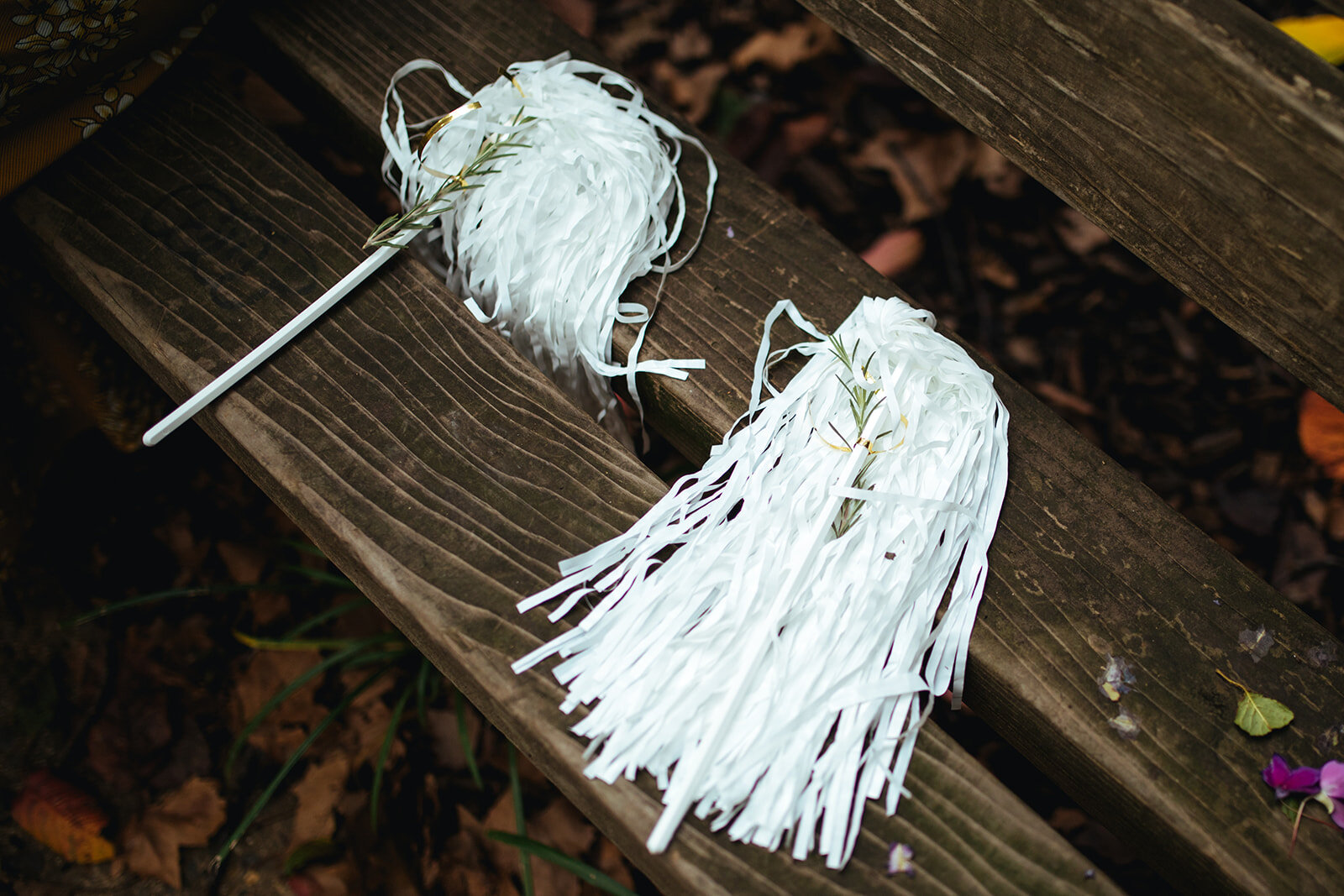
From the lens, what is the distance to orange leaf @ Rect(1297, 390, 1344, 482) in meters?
1.86

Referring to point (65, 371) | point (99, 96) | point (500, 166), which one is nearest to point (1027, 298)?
point (500, 166)

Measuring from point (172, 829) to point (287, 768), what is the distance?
0.27m

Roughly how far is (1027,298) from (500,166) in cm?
155

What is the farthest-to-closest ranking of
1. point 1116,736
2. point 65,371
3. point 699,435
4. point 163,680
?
point 163,680 → point 65,371 → point 699,435 → point 1116,736

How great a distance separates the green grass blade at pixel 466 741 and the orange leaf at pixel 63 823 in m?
0.65

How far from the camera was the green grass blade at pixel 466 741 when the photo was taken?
1.51 metres


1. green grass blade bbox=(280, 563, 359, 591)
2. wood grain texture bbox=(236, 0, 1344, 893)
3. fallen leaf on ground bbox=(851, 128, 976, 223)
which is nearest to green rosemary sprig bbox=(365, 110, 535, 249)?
wood grain texture bbox=(236, 0, 1344, 893)

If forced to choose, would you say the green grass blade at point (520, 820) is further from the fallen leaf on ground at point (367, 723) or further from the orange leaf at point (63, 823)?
the orange leaf at point (63, 823)

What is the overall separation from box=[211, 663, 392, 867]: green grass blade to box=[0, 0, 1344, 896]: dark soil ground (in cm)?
2

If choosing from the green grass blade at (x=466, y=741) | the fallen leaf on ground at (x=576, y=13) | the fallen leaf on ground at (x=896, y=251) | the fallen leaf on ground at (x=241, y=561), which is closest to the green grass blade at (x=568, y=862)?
the green grass blade at (x=466, y=741)

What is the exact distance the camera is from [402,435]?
105 centimetres

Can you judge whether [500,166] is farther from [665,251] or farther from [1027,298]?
[1027,298]

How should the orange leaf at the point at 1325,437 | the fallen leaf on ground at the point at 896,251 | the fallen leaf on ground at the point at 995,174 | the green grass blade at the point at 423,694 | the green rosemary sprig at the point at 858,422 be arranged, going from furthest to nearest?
1. the fallen leaf on ground at the point at 995,174
2. the fallen leaf on ground at the point at 896,251
3. the orange leaf at the point at 1325,437
4. the green grass blade at the point at 423,694
5. the green rosemary sprig at the point at 858,422

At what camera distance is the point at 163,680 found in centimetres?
166
